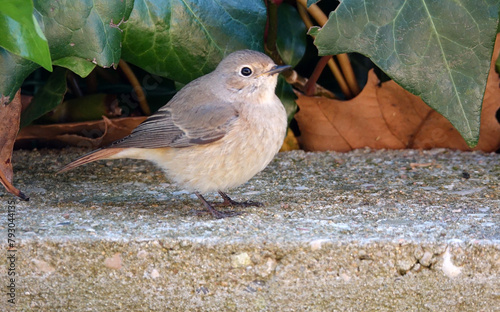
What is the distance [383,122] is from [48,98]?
6.11 ft

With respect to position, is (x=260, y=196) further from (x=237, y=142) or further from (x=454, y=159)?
(x=454, y=159)

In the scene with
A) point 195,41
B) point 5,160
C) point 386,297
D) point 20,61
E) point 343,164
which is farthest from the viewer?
point 343,164

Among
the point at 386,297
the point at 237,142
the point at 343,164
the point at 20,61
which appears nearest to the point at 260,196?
the point at 237,142

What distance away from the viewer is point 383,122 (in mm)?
3879

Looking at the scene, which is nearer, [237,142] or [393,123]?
[237,142]

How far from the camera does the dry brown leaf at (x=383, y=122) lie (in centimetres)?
376

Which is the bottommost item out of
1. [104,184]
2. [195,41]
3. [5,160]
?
[104,184]

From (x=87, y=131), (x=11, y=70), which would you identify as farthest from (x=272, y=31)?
(x=11, y=70)

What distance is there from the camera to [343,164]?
3.72 metres

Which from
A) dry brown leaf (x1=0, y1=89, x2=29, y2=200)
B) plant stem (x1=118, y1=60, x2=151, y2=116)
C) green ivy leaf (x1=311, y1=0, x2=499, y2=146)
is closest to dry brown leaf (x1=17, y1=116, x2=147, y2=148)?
plant stem (x1=118, y1=60, x2=151, y2=116)

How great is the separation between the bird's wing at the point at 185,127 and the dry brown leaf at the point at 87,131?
50cm

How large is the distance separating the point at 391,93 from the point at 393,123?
20 centimetres

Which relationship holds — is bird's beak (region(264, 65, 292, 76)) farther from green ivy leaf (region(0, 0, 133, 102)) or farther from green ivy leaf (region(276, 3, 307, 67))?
green ivy leaf (region(0, 0, 133, 102))

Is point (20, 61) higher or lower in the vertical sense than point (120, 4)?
lower
